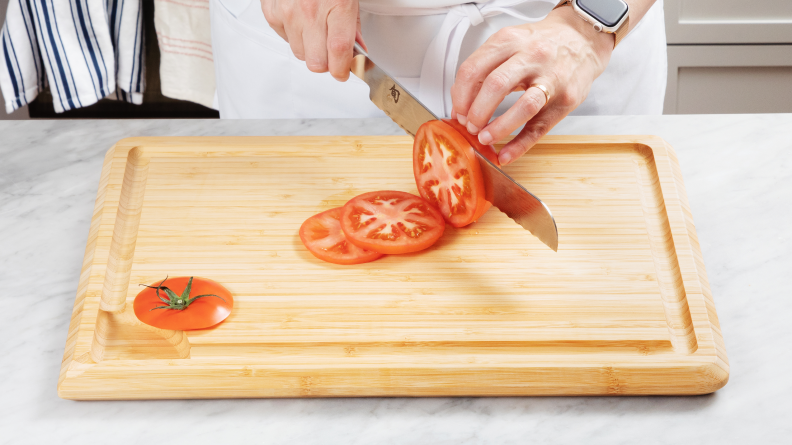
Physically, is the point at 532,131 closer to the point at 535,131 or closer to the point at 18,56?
the point at 535,131

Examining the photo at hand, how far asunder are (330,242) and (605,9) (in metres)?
0.52

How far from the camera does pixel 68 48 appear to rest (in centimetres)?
187

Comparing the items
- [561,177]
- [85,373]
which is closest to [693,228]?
[561,177]

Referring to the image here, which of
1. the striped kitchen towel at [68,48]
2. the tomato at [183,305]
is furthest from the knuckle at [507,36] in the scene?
the striped kitchen towel at [68,48]

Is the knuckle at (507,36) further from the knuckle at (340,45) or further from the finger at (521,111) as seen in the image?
the knuckle at (340,45)

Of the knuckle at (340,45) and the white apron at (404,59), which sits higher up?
the knuckle at (340,45)

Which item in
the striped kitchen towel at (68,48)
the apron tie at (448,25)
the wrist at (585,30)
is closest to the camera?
the wrist at (585,30)

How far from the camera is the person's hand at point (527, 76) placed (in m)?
0.95

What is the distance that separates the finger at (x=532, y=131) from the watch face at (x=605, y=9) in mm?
148

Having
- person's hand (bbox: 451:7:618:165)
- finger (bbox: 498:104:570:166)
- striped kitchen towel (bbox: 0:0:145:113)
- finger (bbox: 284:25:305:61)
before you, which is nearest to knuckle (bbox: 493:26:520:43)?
person's hand (bbox: 451:7:618:165)

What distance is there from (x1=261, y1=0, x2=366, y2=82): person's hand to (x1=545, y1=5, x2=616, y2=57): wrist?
0.29m

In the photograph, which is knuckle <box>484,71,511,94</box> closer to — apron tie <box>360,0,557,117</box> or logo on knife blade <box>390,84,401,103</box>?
logo on knife blade <box>390,84,401,103</box>

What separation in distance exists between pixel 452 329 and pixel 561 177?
370 millimetres

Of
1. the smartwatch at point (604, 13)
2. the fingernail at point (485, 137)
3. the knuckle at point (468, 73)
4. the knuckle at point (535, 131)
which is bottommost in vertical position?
the knuckle at point (535, 131)
